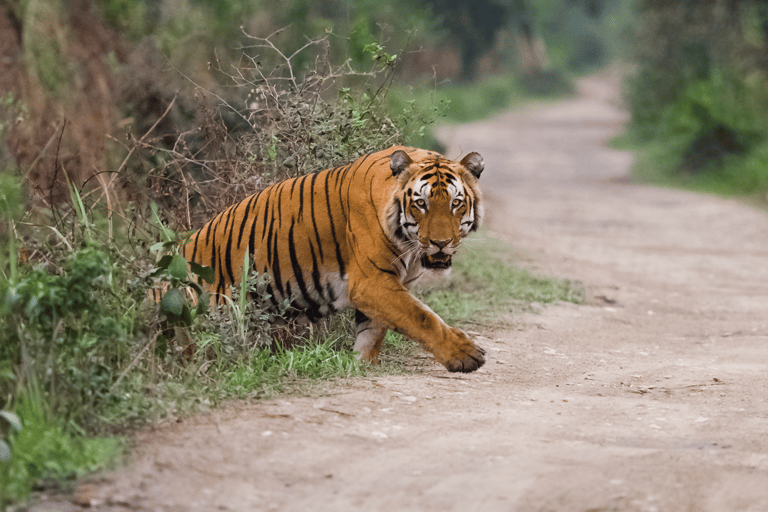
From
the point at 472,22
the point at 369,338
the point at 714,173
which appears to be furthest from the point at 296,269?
the point at 472,22

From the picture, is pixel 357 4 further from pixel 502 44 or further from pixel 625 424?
pixel 625 424

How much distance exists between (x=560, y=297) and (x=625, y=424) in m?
3.40

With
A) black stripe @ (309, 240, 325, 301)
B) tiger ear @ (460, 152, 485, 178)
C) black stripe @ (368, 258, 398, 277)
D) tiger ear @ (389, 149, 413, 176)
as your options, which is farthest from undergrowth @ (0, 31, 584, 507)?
tiger ear @ (460, 152, 485, 178)

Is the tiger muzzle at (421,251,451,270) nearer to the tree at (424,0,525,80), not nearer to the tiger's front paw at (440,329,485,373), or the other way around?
the tiger's front paw at (440,329,485,373)

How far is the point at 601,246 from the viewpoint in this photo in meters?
10.3

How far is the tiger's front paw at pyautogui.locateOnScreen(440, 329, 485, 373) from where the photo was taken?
13.9ft

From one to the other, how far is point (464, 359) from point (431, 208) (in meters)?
0.71

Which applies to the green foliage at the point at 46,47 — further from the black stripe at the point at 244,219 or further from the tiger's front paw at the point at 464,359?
the tiger's front paw at the point at 464,359

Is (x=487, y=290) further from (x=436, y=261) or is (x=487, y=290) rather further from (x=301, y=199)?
(x=436, y=261)

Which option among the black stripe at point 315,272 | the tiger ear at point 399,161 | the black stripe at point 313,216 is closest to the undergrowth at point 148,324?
the black stripe at point 315,272

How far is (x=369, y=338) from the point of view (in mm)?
4820

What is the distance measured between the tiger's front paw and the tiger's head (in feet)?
1.37

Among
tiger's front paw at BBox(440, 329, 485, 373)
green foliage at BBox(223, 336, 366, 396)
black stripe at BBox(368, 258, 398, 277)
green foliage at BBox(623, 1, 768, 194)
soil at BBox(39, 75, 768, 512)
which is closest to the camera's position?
soil at BBox(39, 75, 768, 512)

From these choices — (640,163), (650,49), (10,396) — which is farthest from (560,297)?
(650,49)
